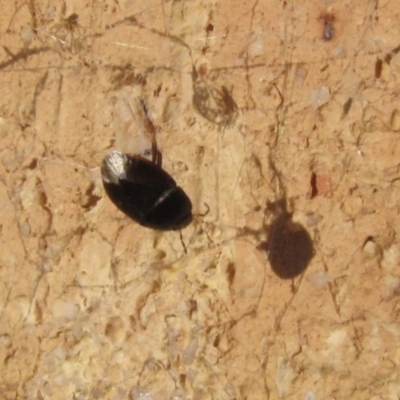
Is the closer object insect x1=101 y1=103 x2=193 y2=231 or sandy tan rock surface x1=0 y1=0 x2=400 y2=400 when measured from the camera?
sandy tan rock surface x1=0 y1=0 x2=400 y2=400

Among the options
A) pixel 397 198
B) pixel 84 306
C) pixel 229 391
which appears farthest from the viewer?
pixel 84 306

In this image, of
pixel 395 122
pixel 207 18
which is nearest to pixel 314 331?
pixel 395 122

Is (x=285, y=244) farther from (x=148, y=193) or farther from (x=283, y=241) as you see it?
(x=148, y=193)

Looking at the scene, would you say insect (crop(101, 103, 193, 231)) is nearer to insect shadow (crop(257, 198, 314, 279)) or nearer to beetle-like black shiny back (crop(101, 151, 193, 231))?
beetle-like black shiny back (crop(101, 151, 193, 231))

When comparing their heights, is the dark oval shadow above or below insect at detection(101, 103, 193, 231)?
below

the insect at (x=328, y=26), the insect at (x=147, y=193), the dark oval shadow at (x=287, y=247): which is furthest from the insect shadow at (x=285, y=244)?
the insect at (x=328, y=26)

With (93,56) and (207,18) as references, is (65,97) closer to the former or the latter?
(93,56)

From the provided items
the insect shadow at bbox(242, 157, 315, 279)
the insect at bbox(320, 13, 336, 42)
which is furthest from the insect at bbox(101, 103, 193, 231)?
the insect at bbox(320, 13, 336, 42)

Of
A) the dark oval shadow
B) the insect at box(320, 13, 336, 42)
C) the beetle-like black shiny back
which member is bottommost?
the dark oval shadow
